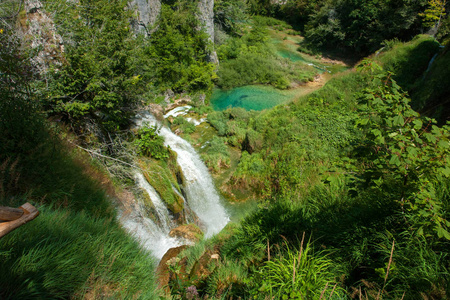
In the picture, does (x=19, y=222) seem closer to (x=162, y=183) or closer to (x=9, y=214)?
(x=9, y=214)

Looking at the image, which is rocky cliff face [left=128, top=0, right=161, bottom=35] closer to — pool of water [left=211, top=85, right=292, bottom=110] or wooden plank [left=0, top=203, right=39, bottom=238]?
pool of water [left=211, top=85, right=292, bottom=110]

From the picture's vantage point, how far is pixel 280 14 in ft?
130

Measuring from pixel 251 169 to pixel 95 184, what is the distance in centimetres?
644

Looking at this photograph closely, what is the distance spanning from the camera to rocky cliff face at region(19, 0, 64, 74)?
17.1 feet

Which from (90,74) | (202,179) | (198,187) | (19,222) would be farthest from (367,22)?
(19,222)

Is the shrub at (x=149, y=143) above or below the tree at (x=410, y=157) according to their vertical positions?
below

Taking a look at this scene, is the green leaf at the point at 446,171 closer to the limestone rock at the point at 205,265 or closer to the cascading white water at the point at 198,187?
the limestone rock at the point at 205,265

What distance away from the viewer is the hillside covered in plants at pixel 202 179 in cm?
232

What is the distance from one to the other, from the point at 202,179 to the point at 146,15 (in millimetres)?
12762

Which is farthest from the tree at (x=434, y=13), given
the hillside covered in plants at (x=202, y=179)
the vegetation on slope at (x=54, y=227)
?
the vegetation on slope at (x=54, y=227)

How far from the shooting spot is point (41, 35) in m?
5.38

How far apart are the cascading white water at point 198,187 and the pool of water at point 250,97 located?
727 centimetres

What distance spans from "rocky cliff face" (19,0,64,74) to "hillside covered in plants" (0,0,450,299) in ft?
0.11

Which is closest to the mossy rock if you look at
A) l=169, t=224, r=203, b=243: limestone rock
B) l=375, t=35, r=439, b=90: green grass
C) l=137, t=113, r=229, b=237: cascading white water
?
l=169, t=224, r=203, b=243: limestone rock
